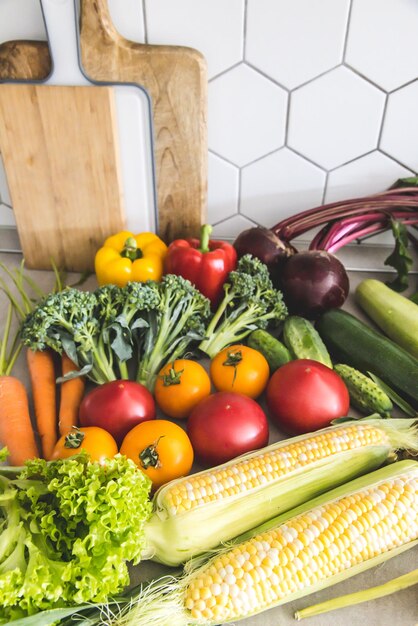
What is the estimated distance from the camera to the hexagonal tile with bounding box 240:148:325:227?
1.06m

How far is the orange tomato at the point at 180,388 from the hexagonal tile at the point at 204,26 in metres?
0.56

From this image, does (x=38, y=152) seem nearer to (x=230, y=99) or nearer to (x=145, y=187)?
(x=145, y=187)

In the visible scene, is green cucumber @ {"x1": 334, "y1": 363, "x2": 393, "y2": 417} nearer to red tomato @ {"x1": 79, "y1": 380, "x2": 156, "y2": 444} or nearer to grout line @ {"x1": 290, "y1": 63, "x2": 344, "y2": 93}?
red tomato @ {"x1": 79, "y1": 380, "x2": 156, "y2": 444}

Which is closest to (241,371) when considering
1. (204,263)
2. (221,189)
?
(204,263)

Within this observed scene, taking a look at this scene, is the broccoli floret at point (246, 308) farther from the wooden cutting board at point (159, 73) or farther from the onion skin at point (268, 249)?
the wooden cutting board at point (159, 73)

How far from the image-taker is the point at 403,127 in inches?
39.7

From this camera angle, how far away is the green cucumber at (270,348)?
879 mm

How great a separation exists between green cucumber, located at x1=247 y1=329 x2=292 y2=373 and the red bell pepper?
0.12 meters

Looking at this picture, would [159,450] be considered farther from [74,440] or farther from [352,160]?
[352,160]

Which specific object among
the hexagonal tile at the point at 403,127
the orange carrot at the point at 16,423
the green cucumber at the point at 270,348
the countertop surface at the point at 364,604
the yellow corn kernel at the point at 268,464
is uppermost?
the hexagonal tile at the point at 403,127

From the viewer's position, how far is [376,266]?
3.65 ft

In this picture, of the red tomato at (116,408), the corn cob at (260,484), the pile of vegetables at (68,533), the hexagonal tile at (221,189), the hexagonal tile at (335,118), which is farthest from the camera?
the hexagonal tile at (221,189)

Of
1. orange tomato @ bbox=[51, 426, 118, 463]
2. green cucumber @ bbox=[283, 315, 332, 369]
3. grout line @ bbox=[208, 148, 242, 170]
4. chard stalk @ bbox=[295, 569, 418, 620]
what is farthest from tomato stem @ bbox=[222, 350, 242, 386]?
grout line @ bbox=[208, 148, 242, 170]

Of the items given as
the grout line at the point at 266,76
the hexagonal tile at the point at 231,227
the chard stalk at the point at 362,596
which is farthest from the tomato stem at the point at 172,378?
the grout line at the point at 266,76
